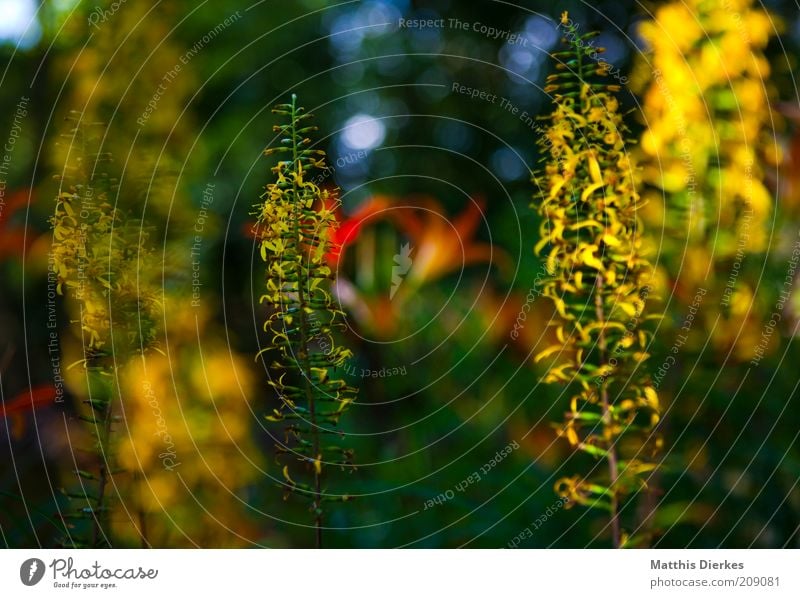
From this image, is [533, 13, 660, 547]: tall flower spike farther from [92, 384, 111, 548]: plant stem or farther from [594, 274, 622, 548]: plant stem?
[92, 384, 111, 548]: plant stem

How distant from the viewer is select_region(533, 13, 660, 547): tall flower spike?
5.73 feet

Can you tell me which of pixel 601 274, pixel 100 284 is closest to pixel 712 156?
pixel 601 274

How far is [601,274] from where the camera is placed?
1759 mm

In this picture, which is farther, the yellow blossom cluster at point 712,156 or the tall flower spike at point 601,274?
the yellow blossom cluster at point 712,156

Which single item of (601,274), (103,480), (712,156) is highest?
(712,156)

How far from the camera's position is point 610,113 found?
1.83 meters

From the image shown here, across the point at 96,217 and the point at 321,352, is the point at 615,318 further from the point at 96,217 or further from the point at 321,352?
the point at 96,217

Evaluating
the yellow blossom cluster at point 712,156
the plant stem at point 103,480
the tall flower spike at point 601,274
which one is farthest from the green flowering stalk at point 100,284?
the yellow blossom cluster at point 712,156

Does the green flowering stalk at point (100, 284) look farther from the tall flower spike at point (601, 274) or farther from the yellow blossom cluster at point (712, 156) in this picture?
the yellow blossom cluster at point (712, 156)

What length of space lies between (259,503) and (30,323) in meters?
1.13

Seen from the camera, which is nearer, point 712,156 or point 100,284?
point 100,284

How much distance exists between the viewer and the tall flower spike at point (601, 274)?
68.7 inches

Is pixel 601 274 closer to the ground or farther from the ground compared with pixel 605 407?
farther from the ground

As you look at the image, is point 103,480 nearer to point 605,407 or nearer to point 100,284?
point 100,284
